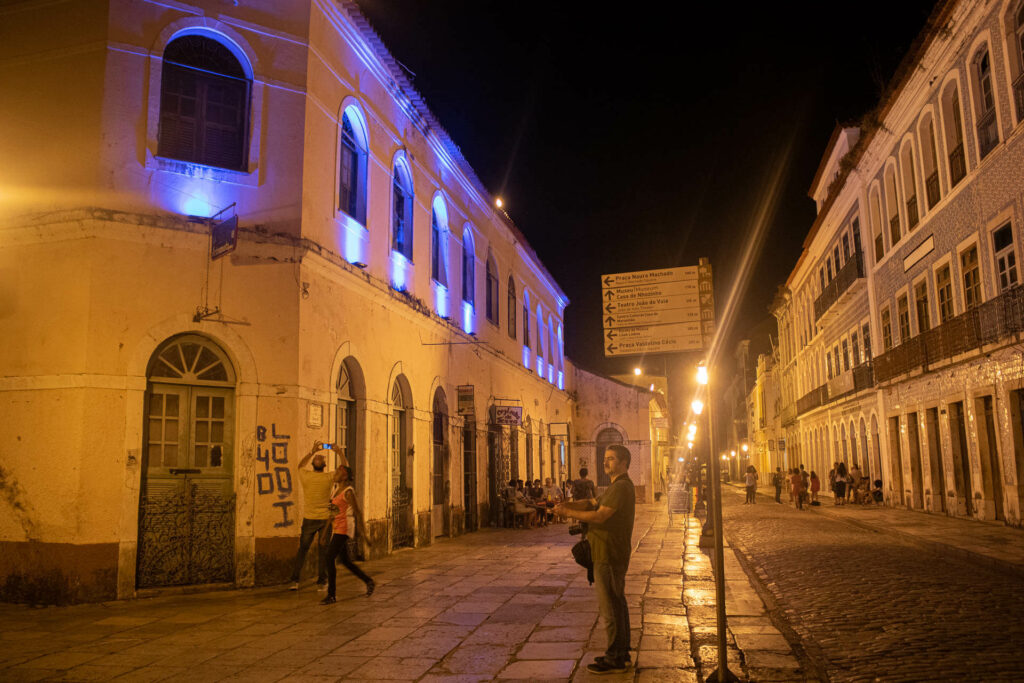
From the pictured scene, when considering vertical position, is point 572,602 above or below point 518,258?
below

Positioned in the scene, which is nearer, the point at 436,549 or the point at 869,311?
the point at 436,549

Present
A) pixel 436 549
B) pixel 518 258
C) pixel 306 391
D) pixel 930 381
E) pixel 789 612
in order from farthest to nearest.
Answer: pixel 518 258 < pixel 930 381 < pixel 436 549 < pixel 306 391 < pixel 789 612

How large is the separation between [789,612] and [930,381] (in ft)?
47.2

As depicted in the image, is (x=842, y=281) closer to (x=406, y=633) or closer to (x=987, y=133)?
(x=987, y=133)

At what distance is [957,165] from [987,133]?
1645 millimetres

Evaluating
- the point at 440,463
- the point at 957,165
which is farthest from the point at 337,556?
the point at 957,165

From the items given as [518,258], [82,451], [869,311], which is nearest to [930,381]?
[869,311]

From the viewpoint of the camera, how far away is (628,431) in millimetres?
33562

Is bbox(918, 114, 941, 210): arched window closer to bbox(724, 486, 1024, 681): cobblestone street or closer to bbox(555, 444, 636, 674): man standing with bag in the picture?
bbox(724, 486, 1024, 681): cobblestone street

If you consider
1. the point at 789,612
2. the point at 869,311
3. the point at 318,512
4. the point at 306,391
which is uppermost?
the point at 869,311

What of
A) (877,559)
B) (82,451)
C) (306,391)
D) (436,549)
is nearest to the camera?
(82,451)

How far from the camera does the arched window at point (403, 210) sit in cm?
1504

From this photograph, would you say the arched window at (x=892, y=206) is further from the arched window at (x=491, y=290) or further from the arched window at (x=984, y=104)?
the arched window at (x=491, y=290)

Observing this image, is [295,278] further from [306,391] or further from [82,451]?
[82,451]
